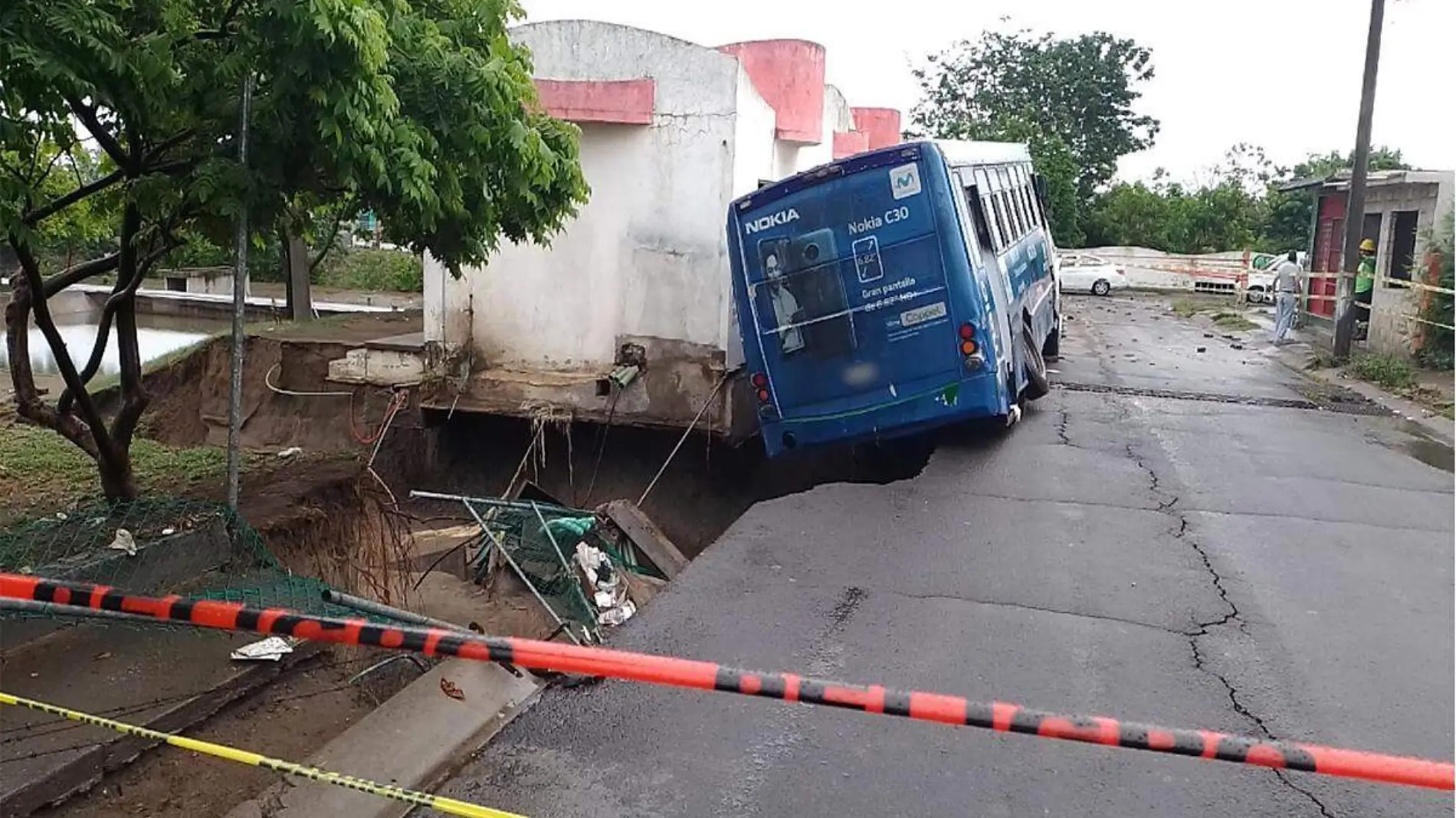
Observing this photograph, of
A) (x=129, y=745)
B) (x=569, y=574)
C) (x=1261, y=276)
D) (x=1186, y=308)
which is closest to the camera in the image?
(x=129, y=745)

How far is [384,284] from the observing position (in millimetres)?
30984

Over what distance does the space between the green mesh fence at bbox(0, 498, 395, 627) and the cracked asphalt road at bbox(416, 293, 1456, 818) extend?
7.13 ft

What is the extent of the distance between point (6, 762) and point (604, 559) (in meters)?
3.65

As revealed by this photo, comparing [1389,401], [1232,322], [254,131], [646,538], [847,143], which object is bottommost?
[646,538]

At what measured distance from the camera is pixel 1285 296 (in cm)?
1966

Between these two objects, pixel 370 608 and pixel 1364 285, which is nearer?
pixel 370 608

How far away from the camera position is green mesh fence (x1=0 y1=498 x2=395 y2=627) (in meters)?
6.08

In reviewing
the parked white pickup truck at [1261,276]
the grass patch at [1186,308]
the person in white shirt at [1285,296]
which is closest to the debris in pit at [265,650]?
the person in white shirt at [1285,296]

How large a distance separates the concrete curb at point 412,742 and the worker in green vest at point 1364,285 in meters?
17.1

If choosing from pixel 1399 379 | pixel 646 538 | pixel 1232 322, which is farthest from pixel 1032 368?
pixel 1232 322

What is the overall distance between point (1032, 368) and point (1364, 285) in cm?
960

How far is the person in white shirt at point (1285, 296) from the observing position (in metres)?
19.6

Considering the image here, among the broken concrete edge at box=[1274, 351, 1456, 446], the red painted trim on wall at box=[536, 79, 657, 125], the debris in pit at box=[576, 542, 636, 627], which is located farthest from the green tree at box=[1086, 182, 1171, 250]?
the debris in pit at box=[576, 542, 636, 627]

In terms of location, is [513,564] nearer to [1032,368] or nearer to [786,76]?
[1032,368]
